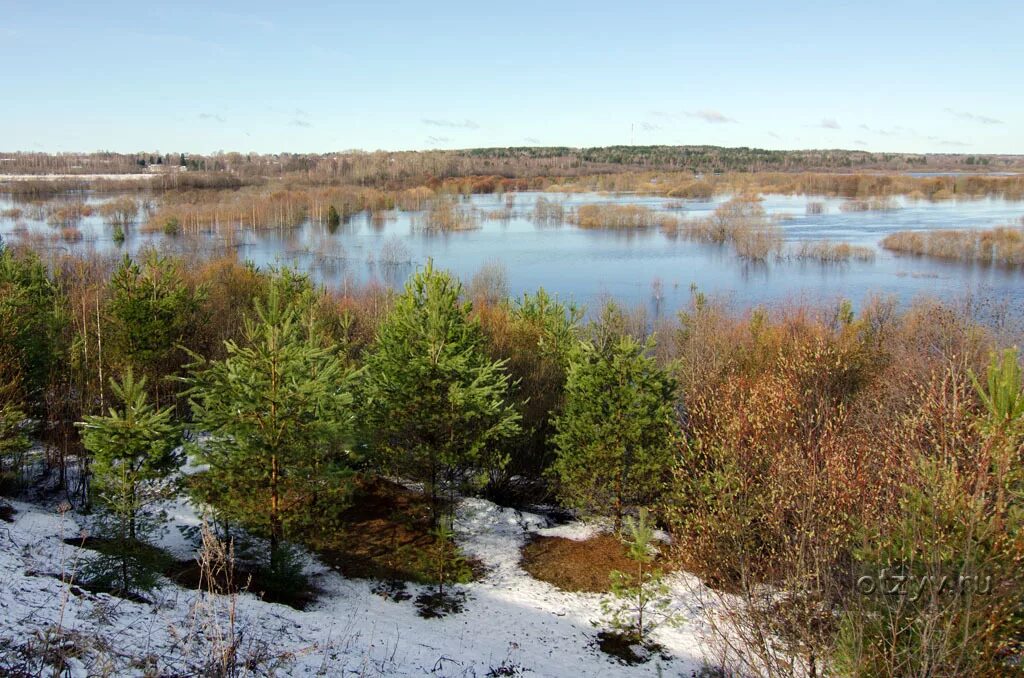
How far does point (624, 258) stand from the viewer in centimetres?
5119

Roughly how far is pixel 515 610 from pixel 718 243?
5131 cm

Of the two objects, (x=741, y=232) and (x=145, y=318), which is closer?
(x=145, y=318)

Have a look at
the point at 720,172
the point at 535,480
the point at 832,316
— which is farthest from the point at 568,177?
the point at 535,480

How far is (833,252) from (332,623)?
45.2 m

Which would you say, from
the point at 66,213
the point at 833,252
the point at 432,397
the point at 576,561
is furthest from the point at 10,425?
the point at 66,213

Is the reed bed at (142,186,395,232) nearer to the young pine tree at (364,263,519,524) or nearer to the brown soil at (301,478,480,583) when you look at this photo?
the brown soil at (301,478,480,583)

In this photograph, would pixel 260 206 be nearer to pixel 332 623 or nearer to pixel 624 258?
pixel 624 258

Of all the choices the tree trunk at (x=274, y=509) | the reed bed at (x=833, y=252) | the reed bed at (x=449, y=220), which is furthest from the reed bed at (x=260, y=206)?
the tree trunk at (x=274, y=509)

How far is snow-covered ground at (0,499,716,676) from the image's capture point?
630 cm

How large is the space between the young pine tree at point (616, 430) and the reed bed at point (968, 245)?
40.5 metres

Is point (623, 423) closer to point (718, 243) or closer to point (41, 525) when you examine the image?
point (41, 525)

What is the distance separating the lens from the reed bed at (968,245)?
1735 inches

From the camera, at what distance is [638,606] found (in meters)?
11.5

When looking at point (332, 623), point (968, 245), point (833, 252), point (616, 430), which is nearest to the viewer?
point (332, 623)
